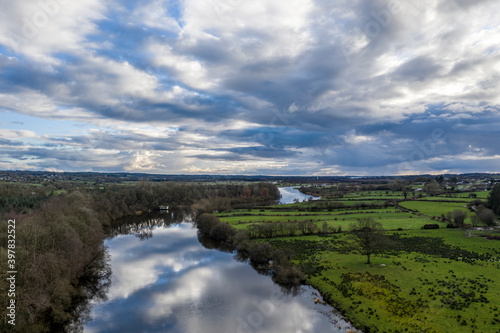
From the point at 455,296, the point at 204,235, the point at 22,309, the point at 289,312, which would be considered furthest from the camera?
the point at 204,235

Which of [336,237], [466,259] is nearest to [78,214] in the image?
[336,237]

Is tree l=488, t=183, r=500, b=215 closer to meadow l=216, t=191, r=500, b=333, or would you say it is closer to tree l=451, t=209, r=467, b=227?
meadow l=216, t=191, r=500, b=333

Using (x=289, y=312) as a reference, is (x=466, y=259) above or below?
above

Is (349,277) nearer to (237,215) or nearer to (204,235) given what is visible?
(204,235)

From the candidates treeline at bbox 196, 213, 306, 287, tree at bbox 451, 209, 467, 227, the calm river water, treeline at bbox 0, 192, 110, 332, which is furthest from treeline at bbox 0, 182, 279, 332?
tree at bbox 451, 209, 467, 227

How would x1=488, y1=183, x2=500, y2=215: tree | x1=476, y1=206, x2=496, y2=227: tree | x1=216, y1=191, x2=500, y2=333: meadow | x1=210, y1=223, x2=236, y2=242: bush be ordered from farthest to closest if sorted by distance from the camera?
1. x1=488, y1=183, x2=500, y2=215: tree
2. x1=210, y1=223, x2=236, y2=242: bush
3. x1=476, y1=206, x2=496, y2=227: tree
4. x1=216, y1=191, x2=500, y2=333: meadow

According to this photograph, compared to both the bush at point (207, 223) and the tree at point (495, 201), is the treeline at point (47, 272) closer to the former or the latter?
the bush at point (207, 223)

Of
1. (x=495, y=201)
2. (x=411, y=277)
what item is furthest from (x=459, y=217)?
(x=411, y=277)

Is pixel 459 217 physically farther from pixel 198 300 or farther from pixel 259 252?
pixel 198 300
